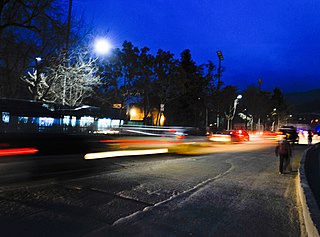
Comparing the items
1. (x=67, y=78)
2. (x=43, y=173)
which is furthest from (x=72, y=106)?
(x=43, y=173)

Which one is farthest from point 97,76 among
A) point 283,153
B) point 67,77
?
point 283,153

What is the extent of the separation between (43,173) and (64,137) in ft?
5.18

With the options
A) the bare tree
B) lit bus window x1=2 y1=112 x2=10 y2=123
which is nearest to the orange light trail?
the bare tree

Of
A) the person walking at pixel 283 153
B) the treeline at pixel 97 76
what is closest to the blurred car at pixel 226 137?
the treeline at pixel 97 76

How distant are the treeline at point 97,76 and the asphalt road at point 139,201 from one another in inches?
341

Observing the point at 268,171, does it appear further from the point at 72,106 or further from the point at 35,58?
the point at 72,106

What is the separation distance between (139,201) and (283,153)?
7033 millimetres

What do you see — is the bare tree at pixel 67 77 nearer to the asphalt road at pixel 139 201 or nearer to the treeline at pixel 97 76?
the treeline at pixel 97 76

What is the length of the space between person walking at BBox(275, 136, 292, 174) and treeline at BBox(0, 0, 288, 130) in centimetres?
1183

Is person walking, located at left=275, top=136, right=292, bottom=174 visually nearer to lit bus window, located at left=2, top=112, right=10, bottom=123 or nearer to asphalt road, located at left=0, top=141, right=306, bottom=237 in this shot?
asphalt road, located at left=0, top=141, right=306, bottom=237

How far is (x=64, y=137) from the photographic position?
8602mm

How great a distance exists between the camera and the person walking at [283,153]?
11664 millimetres

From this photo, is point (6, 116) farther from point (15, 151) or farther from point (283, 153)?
point (283, 153)

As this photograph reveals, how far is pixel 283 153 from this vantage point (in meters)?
11.6
